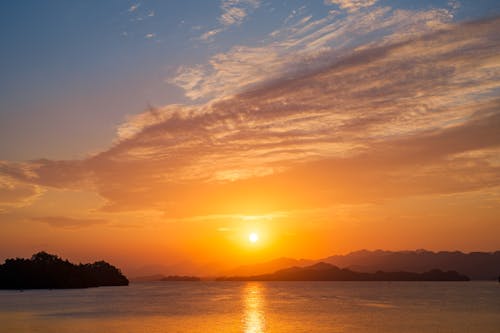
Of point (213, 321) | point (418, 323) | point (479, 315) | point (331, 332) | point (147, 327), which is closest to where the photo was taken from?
point (331, 332)

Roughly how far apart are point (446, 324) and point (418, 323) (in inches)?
200

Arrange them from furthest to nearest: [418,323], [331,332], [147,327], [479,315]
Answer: [479,315]
[418,323]
[147,327]
[331,332]

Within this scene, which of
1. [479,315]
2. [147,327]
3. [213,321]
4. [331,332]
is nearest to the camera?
[331,332]

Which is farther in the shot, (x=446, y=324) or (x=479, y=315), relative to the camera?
(x=479, y=315)

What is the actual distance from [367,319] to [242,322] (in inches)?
1059

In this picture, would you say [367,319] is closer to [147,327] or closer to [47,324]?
[147,327]

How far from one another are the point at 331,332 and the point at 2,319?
65.5 m

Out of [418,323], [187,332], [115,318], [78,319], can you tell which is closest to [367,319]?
[418,323]

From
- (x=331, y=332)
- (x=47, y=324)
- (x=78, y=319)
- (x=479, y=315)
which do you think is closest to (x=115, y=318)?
(x=78, y=319)

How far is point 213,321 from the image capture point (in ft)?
345

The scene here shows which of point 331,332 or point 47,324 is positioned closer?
point 331,332

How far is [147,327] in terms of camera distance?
92.2m

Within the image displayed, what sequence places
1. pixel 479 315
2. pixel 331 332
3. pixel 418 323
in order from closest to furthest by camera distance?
pixel 331 332
pixel 418 323
pixel 479 315

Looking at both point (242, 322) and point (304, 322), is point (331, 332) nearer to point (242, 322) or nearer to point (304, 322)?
point (304, 322)
